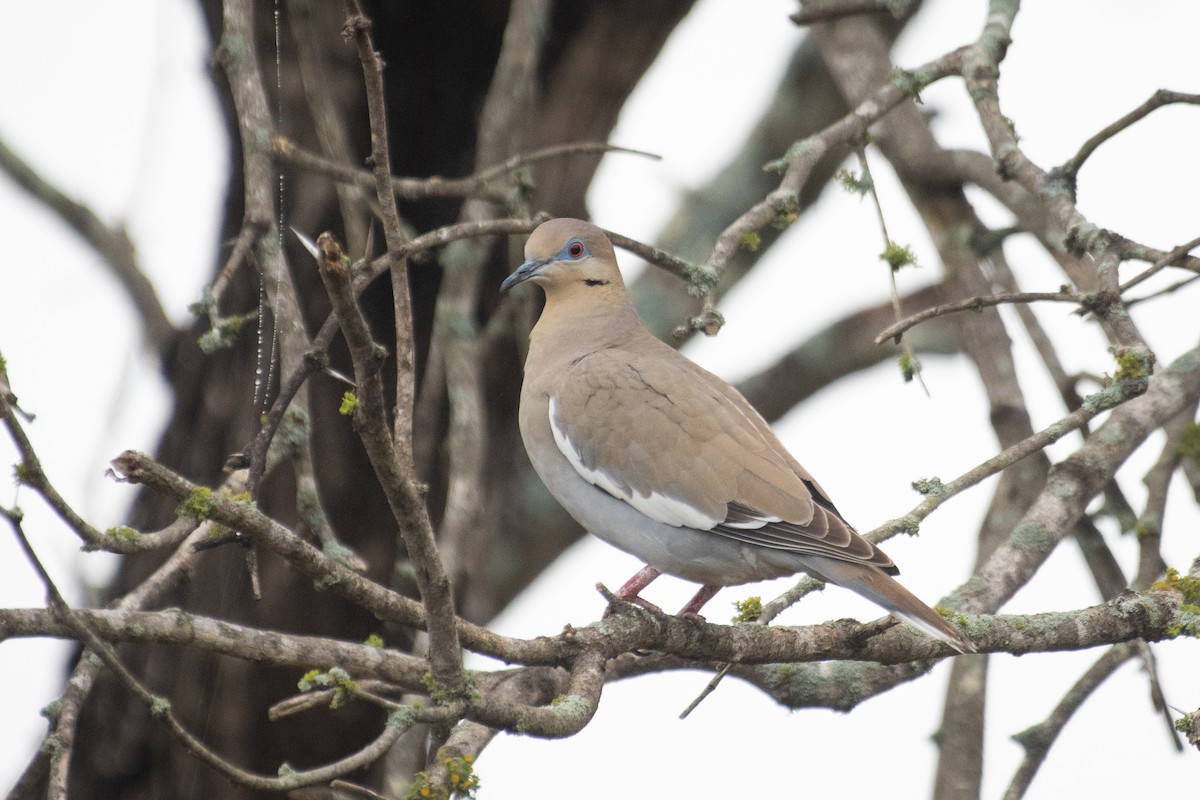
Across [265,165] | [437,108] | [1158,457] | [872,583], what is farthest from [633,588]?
[437,108]

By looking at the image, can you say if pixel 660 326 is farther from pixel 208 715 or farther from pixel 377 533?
pixel 208 715

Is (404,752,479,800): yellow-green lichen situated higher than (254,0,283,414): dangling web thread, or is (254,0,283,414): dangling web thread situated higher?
(254,0,283,414): dangling web thread

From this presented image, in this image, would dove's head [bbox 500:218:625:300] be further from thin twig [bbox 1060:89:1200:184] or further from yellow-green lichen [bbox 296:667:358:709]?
yellow-green lichen [bbox 296:667:358:709]

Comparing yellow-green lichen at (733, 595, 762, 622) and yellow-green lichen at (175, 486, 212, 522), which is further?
yellow-green lichen at (733, 595, 762, 622)

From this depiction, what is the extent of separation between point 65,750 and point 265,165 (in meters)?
1.72

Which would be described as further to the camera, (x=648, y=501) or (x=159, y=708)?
(x=648, y=501)

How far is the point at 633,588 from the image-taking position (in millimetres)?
3543

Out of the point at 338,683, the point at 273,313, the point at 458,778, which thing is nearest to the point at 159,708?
the point at 338,683

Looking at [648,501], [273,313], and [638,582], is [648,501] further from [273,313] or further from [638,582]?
[273,313]

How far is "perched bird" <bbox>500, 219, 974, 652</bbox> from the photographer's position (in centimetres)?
321

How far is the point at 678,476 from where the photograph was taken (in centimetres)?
340

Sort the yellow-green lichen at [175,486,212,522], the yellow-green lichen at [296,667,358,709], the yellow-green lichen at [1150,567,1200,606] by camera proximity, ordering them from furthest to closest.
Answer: the yellow-green lichen at [1150,567,1200,606], the yellow-green lichen at [296,667,358,709], the yellow-green lichen at [175,486,212,522]

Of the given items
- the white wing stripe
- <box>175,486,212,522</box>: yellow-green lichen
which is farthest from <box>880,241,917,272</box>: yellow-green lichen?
<box>175,486,212,522</box>: yellow-green lichen

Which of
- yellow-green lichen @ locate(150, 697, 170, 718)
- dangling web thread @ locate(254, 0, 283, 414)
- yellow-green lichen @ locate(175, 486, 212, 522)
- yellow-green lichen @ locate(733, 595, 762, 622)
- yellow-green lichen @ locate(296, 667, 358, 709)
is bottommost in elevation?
yellow-green lichen @ locate(150, 697, 170, 718)
